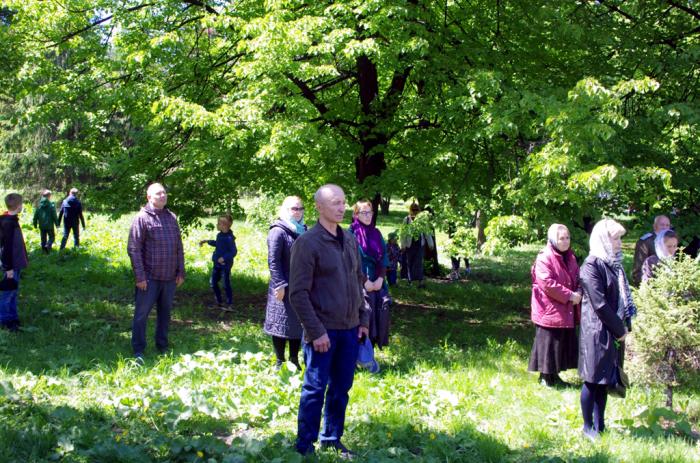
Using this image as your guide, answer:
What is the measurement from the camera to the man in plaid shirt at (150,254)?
7074 mm

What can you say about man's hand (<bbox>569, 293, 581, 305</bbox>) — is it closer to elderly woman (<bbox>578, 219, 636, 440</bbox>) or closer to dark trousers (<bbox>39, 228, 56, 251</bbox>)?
elderly woman (<bbox>578, 219, 636, 440</bbox>)

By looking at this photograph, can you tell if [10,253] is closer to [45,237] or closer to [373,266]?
[373,266]

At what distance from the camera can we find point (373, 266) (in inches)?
275

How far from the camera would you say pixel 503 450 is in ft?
15.7

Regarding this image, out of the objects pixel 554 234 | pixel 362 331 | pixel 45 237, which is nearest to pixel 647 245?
pixel 554 234

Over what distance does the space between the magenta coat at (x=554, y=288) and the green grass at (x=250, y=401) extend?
711mm

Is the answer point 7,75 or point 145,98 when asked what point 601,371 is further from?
point 7,75

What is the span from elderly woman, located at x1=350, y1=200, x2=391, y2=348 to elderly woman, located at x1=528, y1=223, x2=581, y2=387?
62.2 inches

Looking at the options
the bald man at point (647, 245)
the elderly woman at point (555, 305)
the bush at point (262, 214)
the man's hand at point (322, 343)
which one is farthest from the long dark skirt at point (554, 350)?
the bush at point (262, 214)

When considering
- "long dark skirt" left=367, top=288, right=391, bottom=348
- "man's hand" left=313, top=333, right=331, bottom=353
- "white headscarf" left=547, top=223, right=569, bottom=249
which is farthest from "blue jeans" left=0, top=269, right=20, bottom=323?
"white headscarf" left=547, top=223, right=569, bottom=249

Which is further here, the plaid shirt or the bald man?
the bald man

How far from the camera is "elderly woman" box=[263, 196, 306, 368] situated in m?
6.03

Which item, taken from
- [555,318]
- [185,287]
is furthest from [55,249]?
[555,318]

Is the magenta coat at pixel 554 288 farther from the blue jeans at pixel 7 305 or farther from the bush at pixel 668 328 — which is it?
the blue jeans at pixel 7 305
